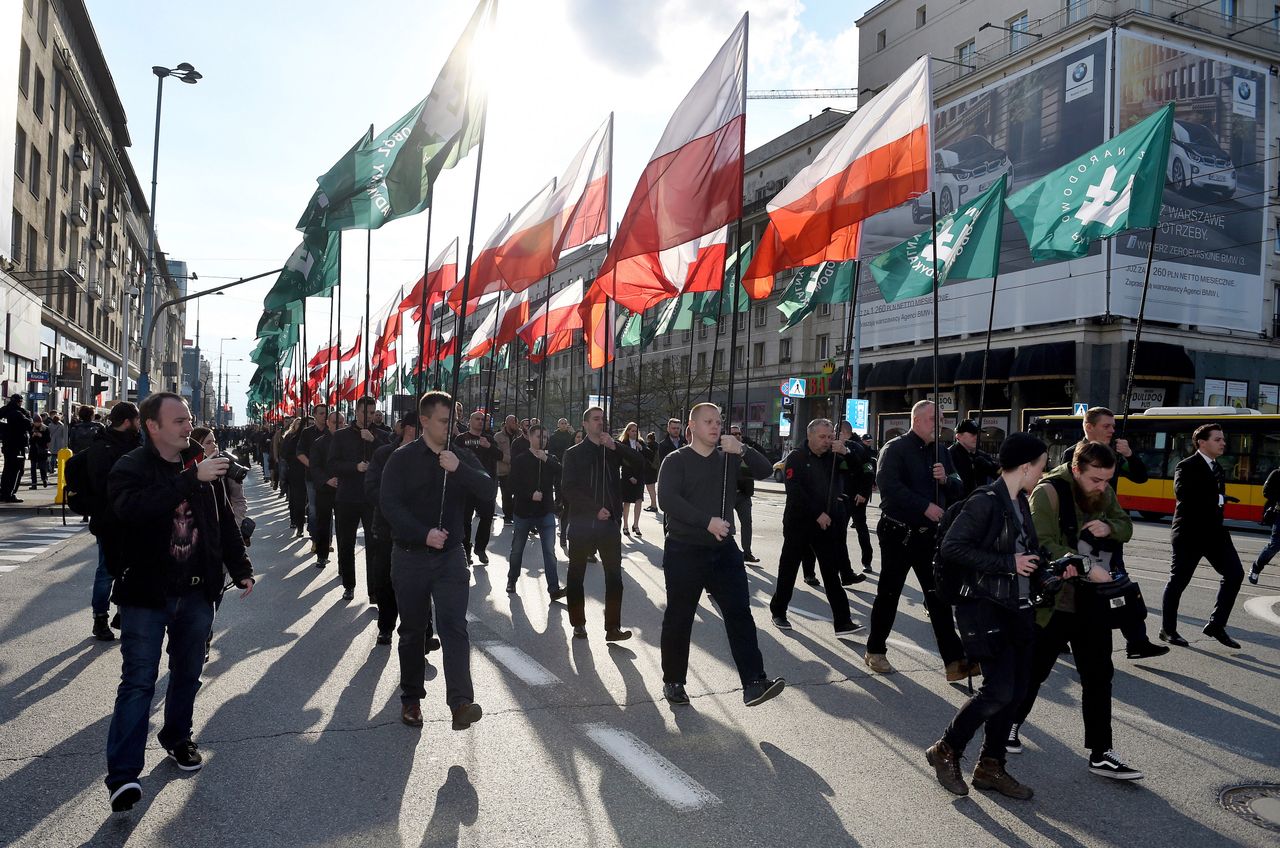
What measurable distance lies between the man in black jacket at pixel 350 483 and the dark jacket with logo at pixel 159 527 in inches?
181

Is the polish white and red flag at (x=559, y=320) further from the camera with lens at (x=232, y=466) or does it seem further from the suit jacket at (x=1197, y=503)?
the camera with lens at (x=232, y=466)

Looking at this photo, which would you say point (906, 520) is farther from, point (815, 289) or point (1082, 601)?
point (815, 289)

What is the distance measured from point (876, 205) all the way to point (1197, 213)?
3238 cm

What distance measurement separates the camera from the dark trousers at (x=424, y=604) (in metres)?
5.34

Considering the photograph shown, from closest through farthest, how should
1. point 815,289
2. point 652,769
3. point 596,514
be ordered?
point 652,769
point 596,514
point 815,289

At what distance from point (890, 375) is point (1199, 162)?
13.9 m

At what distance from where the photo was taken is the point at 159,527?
4277mm

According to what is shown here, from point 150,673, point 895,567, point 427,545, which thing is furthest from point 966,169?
point 150,673

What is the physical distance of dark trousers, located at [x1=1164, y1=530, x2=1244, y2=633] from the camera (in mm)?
7453

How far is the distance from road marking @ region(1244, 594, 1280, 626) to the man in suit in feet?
5.04

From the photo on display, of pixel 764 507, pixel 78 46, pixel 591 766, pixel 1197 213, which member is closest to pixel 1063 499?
pixel 591 766

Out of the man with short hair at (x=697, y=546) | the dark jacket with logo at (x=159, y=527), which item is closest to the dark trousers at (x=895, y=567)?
the man with short hair at (x=697, y=546)

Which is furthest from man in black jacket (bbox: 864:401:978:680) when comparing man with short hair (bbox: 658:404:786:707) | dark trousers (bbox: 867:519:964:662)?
man with short hair (bbox: 658:404:786:707)

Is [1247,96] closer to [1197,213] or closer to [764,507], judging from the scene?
[1197,213]
